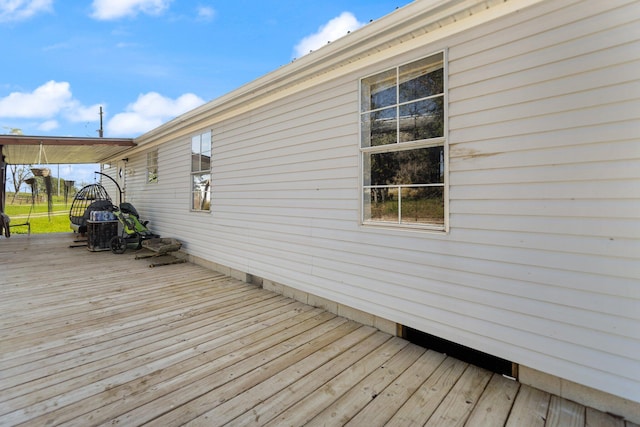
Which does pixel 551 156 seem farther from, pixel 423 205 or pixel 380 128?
pixel 380 128

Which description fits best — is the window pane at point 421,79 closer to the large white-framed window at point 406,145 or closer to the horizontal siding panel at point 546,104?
the large white-framed window at point 406,145

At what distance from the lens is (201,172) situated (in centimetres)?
→ 565

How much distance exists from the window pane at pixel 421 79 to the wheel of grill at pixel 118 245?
7526 mm

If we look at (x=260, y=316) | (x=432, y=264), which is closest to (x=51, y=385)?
(x=260, y=316)

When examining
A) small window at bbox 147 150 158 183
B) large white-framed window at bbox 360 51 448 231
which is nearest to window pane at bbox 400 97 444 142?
large white-framed window at bbox 360 51 448 231

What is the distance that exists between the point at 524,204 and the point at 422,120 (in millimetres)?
1084

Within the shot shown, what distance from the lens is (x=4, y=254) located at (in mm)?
6539

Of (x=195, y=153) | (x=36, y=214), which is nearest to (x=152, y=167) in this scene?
(x=195, y=153)

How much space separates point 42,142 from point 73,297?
570 centimetres

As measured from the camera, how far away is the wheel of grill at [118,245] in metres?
7.14

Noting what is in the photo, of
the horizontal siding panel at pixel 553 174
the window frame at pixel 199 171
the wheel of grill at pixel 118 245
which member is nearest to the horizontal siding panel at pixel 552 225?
the horizontal siding panel at pixel 553 174

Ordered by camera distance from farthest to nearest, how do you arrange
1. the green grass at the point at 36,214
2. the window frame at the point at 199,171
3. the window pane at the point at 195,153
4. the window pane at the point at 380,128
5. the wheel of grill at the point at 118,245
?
the green grass at the point at 36,214 < the wheel of grill at the point at 118,245 < the window pane at the point at 195,153 < the window frame at the point at 199,171 < the window pane at the point at 380,128

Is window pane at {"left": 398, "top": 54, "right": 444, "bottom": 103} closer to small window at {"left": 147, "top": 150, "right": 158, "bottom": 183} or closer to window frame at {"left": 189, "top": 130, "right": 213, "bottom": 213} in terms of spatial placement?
window frame at {"left": 189, "top": 130, "right": 213, "bottom": 213}

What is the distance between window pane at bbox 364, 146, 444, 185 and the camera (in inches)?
98.3
